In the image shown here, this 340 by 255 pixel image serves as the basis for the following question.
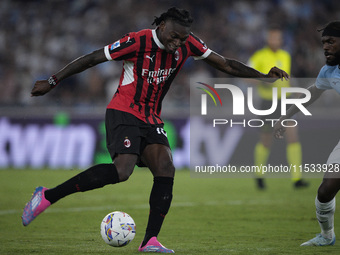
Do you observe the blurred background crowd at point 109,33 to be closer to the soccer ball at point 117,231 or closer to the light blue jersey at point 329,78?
the light blue jersey at point 329,78

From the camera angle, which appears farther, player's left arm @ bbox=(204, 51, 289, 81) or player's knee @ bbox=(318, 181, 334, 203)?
player's left arm @ bbox=(204, 51, 289, 81)

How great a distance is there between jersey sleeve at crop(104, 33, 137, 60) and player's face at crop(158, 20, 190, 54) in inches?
10.9

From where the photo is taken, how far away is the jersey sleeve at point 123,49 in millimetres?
5469

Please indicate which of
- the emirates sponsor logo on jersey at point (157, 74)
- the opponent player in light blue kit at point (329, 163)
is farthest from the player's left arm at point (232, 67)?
the opponent player in light blue kit at point (329, 163)

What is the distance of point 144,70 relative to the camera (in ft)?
18.4

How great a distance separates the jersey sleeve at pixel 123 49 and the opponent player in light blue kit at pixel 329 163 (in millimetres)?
1662

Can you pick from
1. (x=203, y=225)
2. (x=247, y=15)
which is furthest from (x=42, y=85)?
(x=247, y=15)

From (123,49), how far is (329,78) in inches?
75.7

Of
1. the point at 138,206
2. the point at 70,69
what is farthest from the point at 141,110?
the point at 138,206

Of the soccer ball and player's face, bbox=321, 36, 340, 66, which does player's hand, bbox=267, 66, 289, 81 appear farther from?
the soccer ball

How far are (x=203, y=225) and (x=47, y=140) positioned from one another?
25.9 feet

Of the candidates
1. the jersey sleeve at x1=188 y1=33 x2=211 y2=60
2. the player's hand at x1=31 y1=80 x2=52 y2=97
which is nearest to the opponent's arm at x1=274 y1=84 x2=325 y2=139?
the jersey sleeve at x1=188 y1=33 x2=211 y2=60

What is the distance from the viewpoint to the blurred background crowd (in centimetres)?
1702

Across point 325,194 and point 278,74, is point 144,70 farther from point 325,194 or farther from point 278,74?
point 325,194
